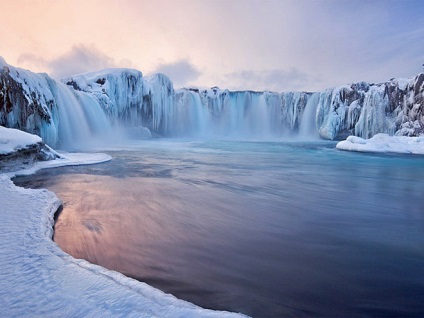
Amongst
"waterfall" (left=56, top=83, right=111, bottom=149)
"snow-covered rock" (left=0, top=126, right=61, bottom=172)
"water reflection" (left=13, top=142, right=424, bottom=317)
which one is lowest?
"water reflection" (left=13, top=142, right=424, bottom=317)

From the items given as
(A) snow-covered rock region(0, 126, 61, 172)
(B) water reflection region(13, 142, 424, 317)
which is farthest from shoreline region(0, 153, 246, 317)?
(A) snow-covered rock region(0, 126, 61, 172)

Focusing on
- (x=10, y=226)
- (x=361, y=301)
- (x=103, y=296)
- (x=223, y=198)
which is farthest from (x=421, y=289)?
(x=10, y=226)

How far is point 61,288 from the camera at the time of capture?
1816 mm

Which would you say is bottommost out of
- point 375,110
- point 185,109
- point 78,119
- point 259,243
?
point 259,243

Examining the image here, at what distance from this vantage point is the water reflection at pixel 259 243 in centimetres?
207

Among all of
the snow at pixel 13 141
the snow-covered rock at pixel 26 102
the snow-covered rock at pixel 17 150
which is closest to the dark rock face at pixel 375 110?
the snow-covered rock at pixel 26 102

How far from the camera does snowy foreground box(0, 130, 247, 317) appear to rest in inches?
63.1

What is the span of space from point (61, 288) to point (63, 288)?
0.04 ft

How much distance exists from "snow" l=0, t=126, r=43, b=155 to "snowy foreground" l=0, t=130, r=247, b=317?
15.3ft

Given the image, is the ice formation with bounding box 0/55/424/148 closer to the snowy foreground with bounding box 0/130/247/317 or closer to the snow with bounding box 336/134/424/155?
the snow with bounding box 336/134/424/155

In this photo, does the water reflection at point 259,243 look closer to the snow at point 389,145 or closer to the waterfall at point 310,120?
the snow at point 389,145

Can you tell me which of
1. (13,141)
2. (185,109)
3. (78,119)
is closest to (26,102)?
(13,141)

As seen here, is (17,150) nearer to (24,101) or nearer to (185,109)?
(24,101)

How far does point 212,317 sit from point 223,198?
363 centimetres
